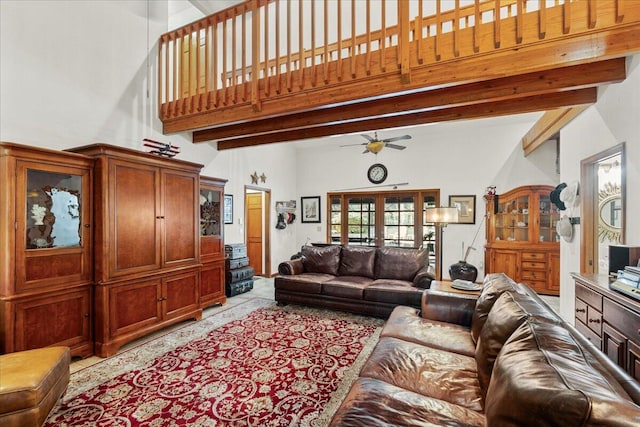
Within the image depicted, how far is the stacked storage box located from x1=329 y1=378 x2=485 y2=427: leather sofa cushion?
399cm

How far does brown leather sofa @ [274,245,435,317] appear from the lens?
13.1 feet

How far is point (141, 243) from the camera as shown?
3225 millimetres

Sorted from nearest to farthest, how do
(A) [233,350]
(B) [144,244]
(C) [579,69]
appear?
1. (C) [579,69]
2. (A) [233,350]
3. (B) [144,244]

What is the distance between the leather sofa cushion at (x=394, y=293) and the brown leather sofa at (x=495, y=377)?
4.41ft

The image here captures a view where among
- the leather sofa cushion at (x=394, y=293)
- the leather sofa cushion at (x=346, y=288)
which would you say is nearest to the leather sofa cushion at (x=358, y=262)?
the leather sofa cushion at (x=346, y=288)

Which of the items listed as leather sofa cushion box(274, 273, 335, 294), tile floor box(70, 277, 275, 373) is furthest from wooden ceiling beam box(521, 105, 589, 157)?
tile floor box(70, 277, 275, 373)

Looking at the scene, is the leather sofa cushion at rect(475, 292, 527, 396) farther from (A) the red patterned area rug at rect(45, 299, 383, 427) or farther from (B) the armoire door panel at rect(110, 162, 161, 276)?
(B) the armoire door panel at rect(110, 162, 161, 276)

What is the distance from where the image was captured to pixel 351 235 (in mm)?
7523

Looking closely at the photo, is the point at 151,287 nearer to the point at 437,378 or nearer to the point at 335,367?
the point at 335,367

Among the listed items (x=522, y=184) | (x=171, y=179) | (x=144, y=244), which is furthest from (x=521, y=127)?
(x=144, y=244)

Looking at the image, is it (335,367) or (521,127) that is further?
(521,127)

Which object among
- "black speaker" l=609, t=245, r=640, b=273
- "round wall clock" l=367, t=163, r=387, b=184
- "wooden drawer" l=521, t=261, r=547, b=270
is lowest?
"wooden drawer" l=521, t=261, r=547, b=270

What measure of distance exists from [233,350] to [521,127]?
6513mm

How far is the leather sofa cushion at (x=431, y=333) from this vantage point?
208 centimetres
